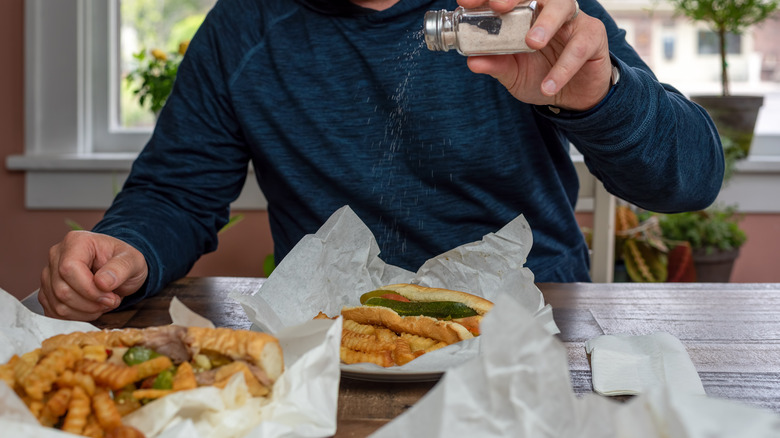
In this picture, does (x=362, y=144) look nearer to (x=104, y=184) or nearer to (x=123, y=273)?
(x=123, y=273)

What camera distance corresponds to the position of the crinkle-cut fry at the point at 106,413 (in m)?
0.54

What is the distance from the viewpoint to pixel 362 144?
136 centimetres

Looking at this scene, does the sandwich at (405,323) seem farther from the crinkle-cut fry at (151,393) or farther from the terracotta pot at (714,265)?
the terracotta pot at (714,265)

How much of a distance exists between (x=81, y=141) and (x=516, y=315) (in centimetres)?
223

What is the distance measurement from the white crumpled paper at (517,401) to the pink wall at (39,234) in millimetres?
1962

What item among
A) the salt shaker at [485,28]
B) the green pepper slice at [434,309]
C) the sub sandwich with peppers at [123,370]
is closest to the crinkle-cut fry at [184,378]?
the sub sandwich with peppers at [123,370]

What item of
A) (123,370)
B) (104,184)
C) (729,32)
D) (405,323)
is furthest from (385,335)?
(729,32)

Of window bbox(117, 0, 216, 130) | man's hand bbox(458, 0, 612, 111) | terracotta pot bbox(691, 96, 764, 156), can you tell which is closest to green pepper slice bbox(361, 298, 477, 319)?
man's hand bbox(458, 0, 612, 111)

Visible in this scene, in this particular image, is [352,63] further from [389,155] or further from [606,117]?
[606,117]

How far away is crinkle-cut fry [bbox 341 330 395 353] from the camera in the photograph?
751 millimetres

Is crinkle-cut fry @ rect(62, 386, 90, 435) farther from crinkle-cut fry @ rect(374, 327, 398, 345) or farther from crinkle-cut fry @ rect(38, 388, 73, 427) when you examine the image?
crinkle-cut fry @ rect(374, 327, 398, 345)

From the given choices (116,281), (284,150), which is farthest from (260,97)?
(116,281)

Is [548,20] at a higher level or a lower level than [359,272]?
higher

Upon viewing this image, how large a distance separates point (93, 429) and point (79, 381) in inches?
1.4
